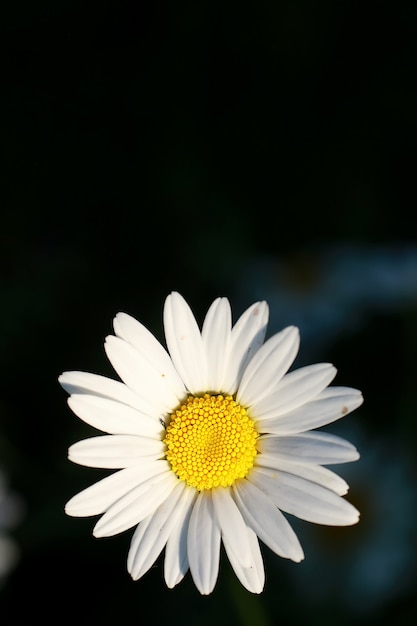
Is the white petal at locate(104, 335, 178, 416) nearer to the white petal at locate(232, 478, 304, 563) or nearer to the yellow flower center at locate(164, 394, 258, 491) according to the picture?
the yellow flower center at locate(164, 394, 258, 491)

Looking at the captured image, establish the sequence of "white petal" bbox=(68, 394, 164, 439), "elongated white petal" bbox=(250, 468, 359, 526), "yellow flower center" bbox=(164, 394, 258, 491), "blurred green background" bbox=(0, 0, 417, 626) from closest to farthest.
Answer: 1. "elongated white petal" bbox=(250, 468, 359, 526)
2. "white petal" bbox=(68, 394, 164, 439)
3. "yellow flower center" bbox=(164, 394, 258, 491)
4. "blurred green background" bbox=(0, 0, 417, 626)

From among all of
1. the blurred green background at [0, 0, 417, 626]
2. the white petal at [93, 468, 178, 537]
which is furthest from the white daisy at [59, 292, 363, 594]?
the blurred green background at [0, 0, 417, 626]

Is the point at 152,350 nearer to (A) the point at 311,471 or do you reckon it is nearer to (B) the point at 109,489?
(B) the point at 109,489

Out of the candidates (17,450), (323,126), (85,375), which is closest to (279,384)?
(85,375)

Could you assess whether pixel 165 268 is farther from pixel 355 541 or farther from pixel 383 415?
pixel 355 541

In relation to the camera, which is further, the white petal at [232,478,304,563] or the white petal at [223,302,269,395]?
the white petal at [223,302,269,395]

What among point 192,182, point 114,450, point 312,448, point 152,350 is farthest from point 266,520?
point 192,182

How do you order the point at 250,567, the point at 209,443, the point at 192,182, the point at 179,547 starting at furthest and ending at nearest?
the point at 192,182, the point at 209,443, the point at 179,547, the point at 250,567
